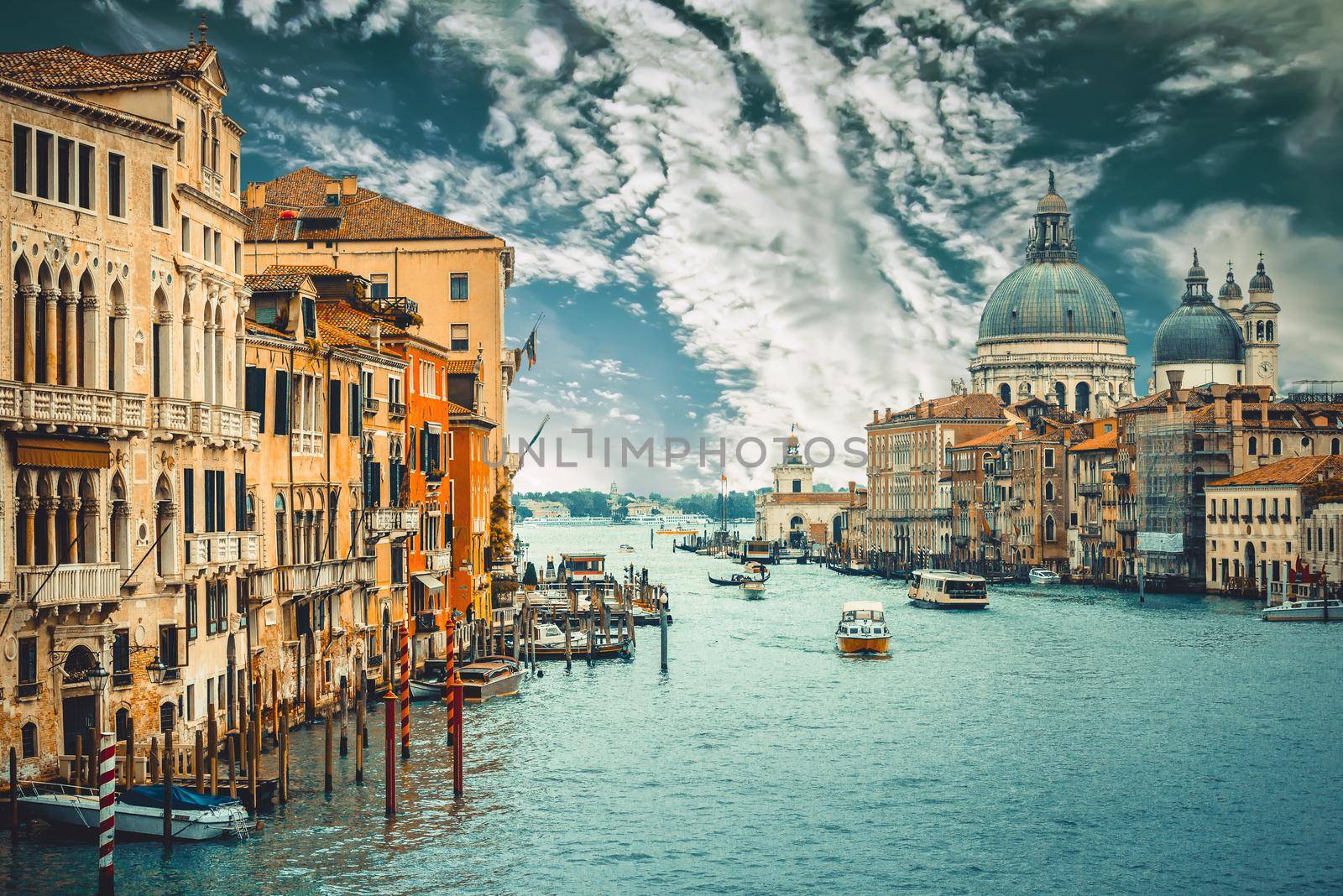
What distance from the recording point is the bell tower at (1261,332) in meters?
138

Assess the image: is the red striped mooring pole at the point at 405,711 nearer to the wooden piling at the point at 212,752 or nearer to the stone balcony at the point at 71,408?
the wooden piling at the point at 212,752

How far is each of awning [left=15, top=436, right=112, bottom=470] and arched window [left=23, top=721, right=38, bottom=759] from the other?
3.26m

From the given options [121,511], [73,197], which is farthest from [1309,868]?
[73,197]

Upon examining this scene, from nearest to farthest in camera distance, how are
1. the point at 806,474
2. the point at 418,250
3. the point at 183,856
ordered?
the point at 183,856 < the point at 418,250 < the point at 806,474

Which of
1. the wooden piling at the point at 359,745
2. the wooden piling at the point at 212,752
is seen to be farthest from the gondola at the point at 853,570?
the wooden piling at the point at 212,752

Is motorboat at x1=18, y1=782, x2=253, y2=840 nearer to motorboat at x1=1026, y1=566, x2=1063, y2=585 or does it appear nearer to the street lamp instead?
the street lamp

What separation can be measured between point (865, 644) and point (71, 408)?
112ft

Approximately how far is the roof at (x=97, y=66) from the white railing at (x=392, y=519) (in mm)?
11798

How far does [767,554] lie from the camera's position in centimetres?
12262

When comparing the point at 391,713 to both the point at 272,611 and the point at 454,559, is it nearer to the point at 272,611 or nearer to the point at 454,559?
the point at 272,611

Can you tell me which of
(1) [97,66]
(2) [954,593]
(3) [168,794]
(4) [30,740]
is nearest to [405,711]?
(3) [168,794]

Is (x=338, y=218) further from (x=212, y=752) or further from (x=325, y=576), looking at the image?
(x=212, y=752)

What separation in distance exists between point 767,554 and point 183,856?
4051 inches

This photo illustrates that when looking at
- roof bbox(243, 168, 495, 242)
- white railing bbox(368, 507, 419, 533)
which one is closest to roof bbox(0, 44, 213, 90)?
white railing bbox(368, 507, 419, 533)
